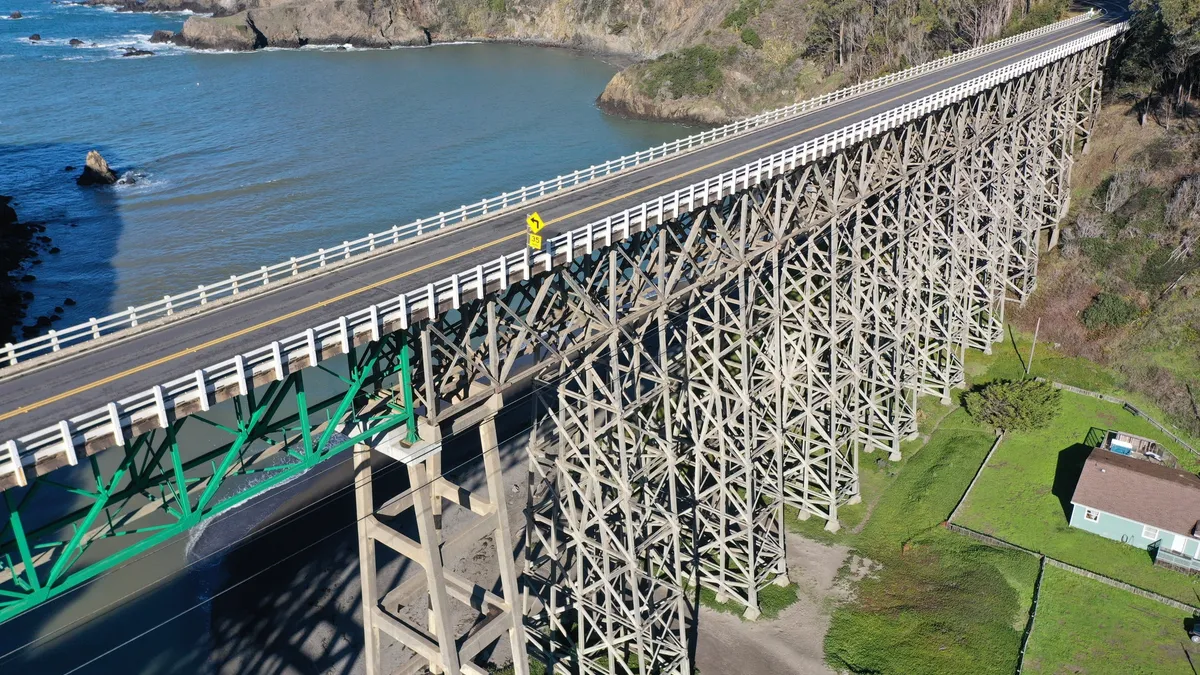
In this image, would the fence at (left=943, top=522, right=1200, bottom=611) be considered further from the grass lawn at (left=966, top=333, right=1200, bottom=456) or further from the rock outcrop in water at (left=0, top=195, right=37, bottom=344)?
the rock outcrop in water at (left=0, top=195, right=37, bottom=344)

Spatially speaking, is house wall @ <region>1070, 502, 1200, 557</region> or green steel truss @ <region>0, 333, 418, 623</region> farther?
house wall @ <region>1070, 502, 1200, 557</region>

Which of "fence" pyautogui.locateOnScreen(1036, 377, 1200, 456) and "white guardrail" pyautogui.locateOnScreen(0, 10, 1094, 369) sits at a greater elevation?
"white guardrail" pyautogui.locateOnScreen(0, 10, 1094, 369)

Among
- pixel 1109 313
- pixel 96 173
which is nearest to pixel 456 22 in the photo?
pixel 96 173

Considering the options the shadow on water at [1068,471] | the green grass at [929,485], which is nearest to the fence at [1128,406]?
the shadow on water at [1068,471]

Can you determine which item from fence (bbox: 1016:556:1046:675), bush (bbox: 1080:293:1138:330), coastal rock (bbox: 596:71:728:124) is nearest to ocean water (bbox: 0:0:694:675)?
coastal rock (bbox: 596:71:728:124)

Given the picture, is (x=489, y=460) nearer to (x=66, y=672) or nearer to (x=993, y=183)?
(x=66, y=672)

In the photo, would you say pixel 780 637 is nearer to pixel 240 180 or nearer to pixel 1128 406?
pixel 1128 406

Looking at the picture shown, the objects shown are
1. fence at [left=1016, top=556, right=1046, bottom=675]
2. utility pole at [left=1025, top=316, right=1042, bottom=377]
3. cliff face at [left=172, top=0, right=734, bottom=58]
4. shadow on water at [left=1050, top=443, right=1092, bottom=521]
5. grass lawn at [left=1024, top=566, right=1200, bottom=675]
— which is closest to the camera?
grass lawn at [left=1024, top=566, right=1200, bottom=675]
